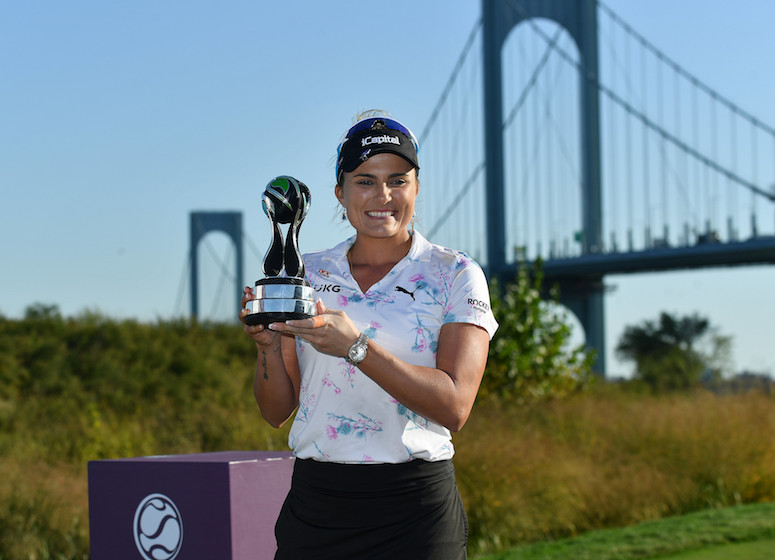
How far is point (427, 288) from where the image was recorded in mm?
1733

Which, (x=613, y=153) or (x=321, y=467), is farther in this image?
(x=613, y=153)

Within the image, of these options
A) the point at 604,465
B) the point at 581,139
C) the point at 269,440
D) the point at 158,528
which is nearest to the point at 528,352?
the point at 604,465

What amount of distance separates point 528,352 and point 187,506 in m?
8.06

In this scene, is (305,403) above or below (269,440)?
above

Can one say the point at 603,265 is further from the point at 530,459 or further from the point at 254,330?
the point at 254,330

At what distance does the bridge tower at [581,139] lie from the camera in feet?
79.8

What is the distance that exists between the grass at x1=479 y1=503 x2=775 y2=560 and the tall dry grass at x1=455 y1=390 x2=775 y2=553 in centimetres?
51

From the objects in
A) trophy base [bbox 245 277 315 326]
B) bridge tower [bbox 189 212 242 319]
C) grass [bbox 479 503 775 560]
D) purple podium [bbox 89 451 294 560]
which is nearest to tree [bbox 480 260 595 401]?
grass [bbox 479 503 775 560]

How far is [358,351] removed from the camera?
149 cm

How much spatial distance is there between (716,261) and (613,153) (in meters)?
6.30

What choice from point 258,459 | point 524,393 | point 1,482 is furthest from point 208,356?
point 258,459

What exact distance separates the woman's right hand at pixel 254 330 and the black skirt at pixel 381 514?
257mm

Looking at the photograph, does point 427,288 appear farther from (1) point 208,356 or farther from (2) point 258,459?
(1) point 208,356

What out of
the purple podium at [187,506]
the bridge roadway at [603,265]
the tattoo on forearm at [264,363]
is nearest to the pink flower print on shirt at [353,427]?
the tattoo on forearm at [264,363]
